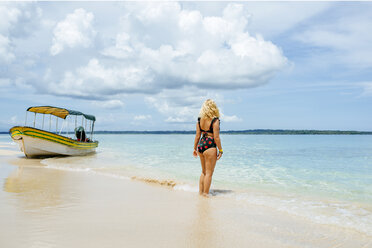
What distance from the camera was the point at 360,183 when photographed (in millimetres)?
10586

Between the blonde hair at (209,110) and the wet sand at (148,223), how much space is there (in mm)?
1912

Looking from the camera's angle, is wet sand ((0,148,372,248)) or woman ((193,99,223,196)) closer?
wet sand ((0,148,372,248))

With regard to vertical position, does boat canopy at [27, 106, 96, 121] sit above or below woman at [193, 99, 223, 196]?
above

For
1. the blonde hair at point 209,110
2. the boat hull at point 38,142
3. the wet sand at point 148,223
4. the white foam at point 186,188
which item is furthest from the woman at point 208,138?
the boat hull at point 38,142

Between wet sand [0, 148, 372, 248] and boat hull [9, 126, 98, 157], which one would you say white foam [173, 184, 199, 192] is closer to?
wet sand [0, 148, 372, 248]

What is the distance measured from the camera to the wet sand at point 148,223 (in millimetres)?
3622

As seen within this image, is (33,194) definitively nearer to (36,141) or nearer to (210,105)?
(210,105)

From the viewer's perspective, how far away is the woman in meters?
6.28

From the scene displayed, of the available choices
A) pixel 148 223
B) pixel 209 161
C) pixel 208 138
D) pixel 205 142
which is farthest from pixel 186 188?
pixel 148 223

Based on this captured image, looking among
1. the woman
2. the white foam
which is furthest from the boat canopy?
the woman

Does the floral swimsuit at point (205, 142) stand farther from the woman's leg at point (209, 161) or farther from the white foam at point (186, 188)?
the white foam at point (186, 188)

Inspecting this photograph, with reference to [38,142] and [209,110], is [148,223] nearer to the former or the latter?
[209,110]

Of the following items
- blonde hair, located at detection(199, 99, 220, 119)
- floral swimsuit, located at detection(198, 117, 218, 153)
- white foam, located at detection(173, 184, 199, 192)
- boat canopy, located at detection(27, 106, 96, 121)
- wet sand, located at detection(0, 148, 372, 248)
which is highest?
boat canopy, located at detection(27, 106, 96, 121)

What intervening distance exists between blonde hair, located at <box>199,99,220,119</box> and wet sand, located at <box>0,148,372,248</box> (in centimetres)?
191
